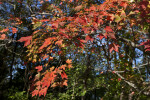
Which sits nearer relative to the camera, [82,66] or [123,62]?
[123,62]

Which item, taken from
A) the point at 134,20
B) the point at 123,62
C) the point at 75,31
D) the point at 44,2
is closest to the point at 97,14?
the point at 75,31

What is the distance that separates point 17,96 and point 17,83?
780 cm

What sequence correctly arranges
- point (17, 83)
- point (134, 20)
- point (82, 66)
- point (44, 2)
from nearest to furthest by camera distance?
point (134, 20)
point (44, 2)
point (82, 66)
point (17, 83)

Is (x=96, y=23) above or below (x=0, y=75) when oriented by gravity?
above

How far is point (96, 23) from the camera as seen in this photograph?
70.5 inches

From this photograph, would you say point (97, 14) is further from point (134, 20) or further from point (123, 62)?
point (123, 62)

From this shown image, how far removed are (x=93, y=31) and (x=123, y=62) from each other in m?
2.71

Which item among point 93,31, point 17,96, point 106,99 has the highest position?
point 93,31

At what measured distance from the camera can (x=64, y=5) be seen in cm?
405

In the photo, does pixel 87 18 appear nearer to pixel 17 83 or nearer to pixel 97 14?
pixel 97 14

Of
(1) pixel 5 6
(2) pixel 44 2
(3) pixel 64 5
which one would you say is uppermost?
(1) pixel 5 6

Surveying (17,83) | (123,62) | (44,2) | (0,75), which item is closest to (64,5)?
(44,2)

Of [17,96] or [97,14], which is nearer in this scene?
[97,14]

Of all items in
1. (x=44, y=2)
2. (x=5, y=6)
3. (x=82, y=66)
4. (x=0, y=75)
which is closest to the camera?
(x=44, y=2)
